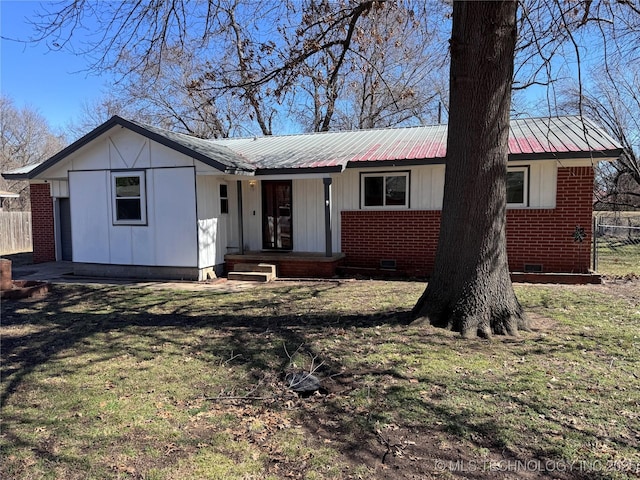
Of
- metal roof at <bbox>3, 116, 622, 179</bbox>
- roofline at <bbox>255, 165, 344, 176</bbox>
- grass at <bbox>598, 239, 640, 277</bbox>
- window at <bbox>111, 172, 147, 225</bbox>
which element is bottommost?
grass at <bbox>598, 239, 640, 277</bbox>

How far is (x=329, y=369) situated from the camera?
467 centimetres

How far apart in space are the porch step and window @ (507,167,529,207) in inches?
226

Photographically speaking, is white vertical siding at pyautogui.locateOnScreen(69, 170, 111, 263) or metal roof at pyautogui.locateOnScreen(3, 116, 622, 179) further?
white vertical siding at pyautogui.locateOnScreen(69, 170, 111, 263)

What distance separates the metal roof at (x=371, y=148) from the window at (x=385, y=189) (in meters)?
0.58

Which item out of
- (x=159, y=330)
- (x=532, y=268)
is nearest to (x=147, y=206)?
(x=159, y=330)

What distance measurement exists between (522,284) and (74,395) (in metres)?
8.37

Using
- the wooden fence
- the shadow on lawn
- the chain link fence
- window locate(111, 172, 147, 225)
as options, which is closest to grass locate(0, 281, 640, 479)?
the shadow on lawn

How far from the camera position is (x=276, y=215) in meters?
12.4

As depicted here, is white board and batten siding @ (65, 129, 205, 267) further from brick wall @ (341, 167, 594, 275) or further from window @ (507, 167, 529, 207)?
window @ (507, 167, 529, 207)

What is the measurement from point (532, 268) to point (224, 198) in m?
7.69

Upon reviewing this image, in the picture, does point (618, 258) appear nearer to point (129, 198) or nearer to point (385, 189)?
point (385, 189)

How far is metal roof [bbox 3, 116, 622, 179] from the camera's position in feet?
31.1

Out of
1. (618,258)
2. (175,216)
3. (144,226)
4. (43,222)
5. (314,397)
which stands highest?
(175,216)

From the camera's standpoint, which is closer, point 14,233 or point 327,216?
point 327,216
